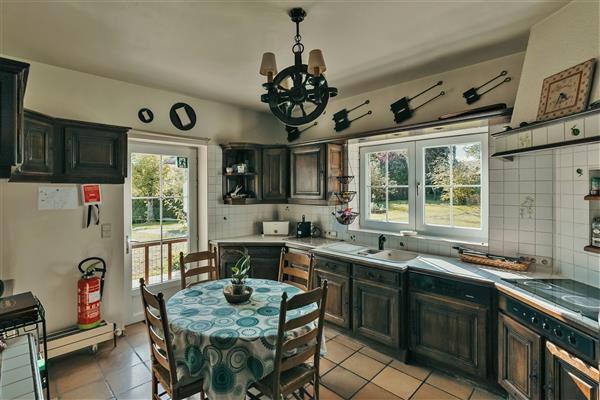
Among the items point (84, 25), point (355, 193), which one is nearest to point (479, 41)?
point (355, 193)

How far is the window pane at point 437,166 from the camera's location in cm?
293

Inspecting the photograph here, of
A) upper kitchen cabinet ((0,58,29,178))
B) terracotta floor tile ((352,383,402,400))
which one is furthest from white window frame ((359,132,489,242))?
upper kitchen cabinet ((0,58,29,178))

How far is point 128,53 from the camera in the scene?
7.71 feet

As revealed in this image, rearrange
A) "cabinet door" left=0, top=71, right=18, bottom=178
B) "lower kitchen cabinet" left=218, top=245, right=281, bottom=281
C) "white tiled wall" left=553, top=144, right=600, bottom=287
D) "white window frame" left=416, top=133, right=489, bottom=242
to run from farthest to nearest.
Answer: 1. "lower kitchen cabinet" left=218, top=245, right=281, bottom=281
2. "white window frame" left=416, top=133, right=489, bottom=242
3. "white tiled wall" left=553, top=144, right=600, bottom=287
4. "cabinet door" left=0, top=71, right=18, bottom=178

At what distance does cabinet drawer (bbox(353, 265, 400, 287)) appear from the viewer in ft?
8.16

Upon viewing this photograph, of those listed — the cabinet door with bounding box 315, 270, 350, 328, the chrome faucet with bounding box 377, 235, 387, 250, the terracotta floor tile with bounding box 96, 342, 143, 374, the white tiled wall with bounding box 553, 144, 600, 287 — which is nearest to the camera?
the white tiled wall with bounding box 553, 144, 600, 287

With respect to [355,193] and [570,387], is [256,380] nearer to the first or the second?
[570,387]

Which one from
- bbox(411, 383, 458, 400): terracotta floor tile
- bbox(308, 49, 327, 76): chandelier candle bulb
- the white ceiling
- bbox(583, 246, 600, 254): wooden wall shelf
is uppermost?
the white ceiling

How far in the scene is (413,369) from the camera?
7.91 feet

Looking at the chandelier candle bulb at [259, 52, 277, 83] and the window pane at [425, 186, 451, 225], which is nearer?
the chandelier candle bulb at [259, 52, 277, 83]

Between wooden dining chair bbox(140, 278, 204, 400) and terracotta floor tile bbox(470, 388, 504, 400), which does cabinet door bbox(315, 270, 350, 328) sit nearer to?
terracotta floor tile bbox(470, 388, 504, 400)

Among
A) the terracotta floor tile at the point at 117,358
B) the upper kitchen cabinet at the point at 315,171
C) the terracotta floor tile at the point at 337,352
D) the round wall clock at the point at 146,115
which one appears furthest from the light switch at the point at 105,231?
the terracotta floor tile at the point at 337,352

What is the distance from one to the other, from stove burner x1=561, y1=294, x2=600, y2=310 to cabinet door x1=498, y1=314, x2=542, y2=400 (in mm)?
274

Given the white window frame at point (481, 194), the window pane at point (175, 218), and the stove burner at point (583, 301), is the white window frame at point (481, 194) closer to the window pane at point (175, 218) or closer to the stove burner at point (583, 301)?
the stove burner at point (583, 301)
